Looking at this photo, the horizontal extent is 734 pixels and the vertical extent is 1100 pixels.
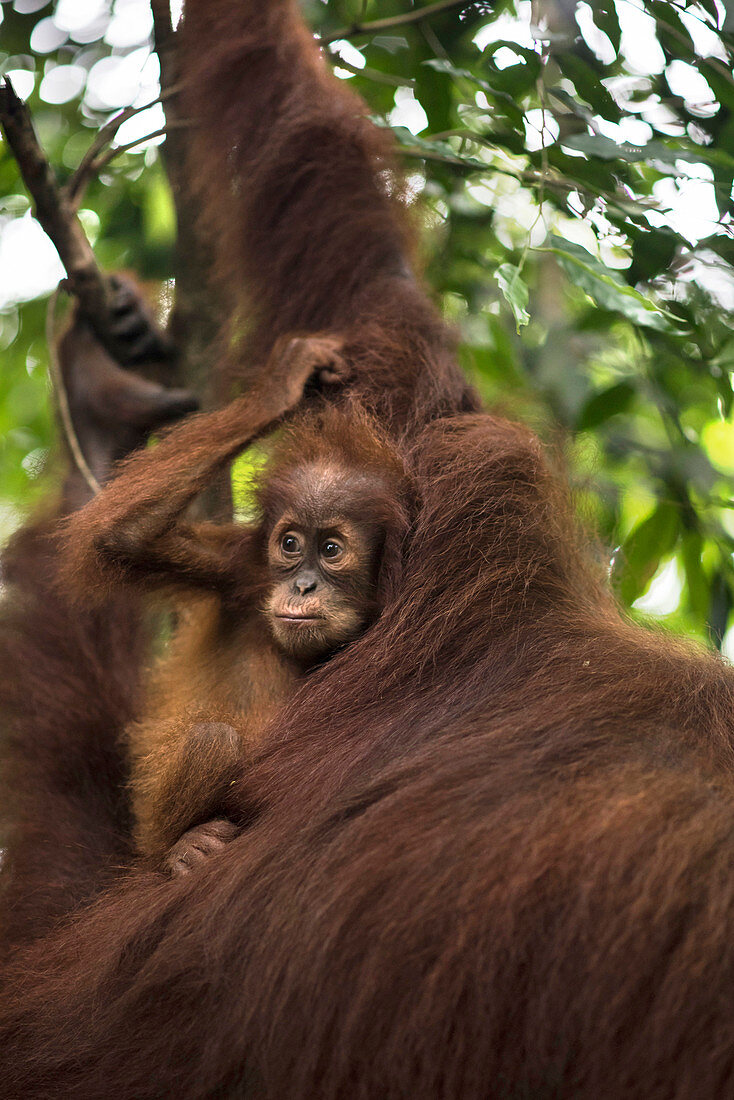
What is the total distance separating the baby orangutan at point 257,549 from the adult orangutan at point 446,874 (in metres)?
0.11

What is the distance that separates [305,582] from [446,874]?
871mm

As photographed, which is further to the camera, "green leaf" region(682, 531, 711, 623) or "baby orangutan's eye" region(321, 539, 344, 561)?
"green leaf" region(682, 531, 711, 623)

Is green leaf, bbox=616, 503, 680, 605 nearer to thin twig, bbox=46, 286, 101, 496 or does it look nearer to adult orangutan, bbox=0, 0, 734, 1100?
adult orangutan, bbox=0, 0, 734, 1100

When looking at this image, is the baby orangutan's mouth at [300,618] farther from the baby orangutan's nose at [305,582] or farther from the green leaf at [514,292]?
the green leaf at [514,292]

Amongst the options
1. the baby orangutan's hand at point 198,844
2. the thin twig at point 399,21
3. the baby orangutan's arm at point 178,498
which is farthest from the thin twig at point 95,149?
the baby orangutan's hand at point 198,844

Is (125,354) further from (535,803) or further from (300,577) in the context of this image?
(535,803)

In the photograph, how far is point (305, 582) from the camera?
7.85 ft

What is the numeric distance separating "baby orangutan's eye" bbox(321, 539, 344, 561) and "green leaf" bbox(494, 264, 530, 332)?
2.12 feet

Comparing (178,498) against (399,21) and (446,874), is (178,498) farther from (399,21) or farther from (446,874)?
(399,21)

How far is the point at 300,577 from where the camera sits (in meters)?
2.42

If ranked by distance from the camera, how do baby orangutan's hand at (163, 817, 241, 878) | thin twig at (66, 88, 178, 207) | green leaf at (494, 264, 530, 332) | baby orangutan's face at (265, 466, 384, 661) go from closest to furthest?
baby orangutan's hand at (163, 817, 241, 878)
green leaf at (494, 264, 530, 332)
baby orangutan's face at (265, 466, 384, 661)
thin twig at (66, 88, 178, 207)

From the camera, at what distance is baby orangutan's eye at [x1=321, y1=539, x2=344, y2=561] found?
241 cm

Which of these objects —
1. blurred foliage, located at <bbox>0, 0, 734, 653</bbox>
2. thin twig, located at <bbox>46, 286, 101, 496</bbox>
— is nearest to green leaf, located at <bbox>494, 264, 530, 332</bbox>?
blurred foliage, located at <bbox>0, 0, 734, 653</bbox>

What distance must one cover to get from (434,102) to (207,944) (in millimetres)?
2565
